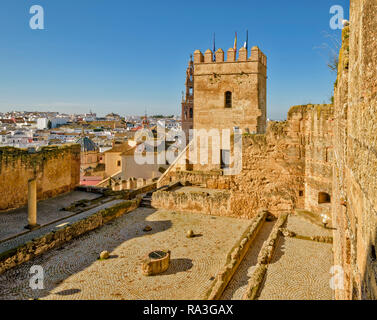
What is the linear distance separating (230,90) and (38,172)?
551 inches

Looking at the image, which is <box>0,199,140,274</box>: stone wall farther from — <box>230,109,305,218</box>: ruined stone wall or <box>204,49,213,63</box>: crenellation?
<box>204,49,213,63</box>: crenellation

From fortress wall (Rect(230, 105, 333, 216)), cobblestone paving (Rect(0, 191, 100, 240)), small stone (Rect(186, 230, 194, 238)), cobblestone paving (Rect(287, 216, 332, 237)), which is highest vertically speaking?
fortress wall (Rect(230, 105, 333, 216))

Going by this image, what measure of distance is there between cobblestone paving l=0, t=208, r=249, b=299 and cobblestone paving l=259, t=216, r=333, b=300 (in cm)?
171

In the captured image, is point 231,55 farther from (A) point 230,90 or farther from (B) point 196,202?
(B) point 196,202

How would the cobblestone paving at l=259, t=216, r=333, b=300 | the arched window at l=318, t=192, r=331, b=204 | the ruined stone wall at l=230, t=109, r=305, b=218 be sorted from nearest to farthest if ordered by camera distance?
the cobblestone paving at l=259, t=216, r=333, b=300
the arched window at l=318, t=192, r=331, b=204
the ruined stone wall at l=230, t=109, r=305, b=218

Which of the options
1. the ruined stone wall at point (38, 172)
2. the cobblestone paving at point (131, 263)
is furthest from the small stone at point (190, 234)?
the ruined stone wall at point (38, 172)

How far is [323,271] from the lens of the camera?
8047 millimetres

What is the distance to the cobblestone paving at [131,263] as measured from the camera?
26.4 ft

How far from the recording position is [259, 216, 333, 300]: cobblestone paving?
704 cm

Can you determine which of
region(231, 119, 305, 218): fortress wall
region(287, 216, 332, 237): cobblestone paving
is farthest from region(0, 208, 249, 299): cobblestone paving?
region(287, 216, 332, 237): cobblestone paving

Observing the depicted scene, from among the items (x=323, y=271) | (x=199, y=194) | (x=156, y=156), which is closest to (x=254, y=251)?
(x=323, y=271)

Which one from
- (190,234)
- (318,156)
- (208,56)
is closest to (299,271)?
(318,156)

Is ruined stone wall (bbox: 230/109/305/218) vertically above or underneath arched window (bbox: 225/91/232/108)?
underneath

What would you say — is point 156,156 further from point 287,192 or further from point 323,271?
point 323,271
